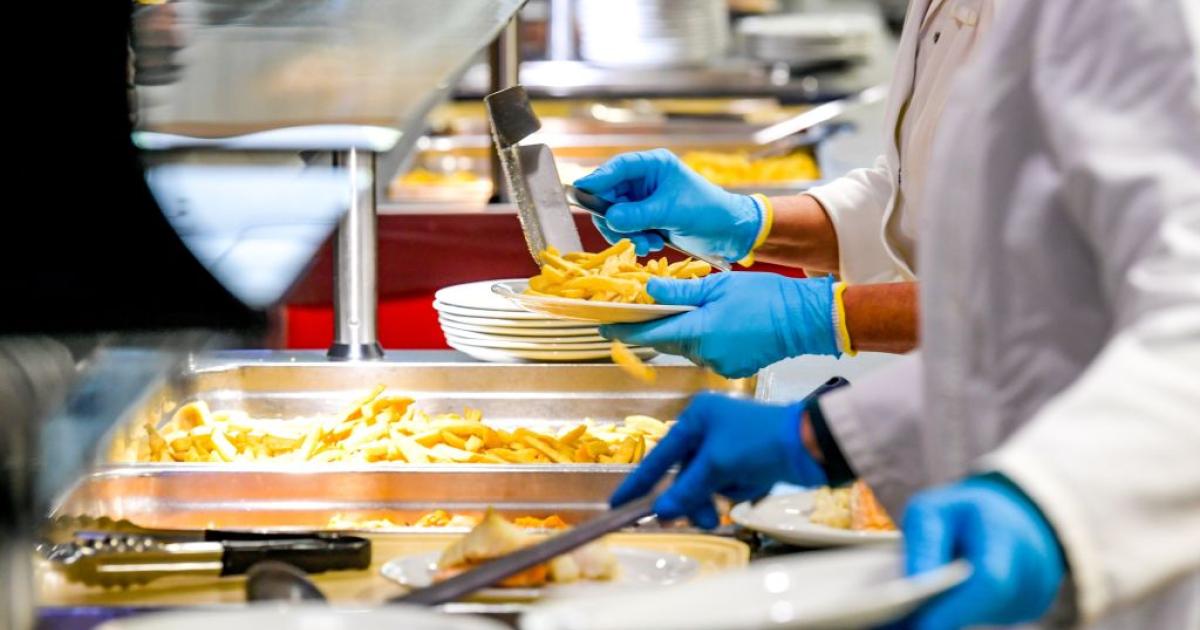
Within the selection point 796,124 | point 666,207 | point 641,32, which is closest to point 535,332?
point 666,207

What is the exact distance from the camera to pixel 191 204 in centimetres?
153

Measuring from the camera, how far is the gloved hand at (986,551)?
105cm

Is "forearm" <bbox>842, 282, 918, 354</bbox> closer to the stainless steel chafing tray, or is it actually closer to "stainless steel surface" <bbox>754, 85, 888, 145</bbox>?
the stainless steel chafing tray

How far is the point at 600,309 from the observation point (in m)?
1.94

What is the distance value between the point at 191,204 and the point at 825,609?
2.70 ft

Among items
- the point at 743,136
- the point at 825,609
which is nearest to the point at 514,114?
the point at 825,609

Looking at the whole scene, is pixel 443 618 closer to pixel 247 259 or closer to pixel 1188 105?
pixel 247 259

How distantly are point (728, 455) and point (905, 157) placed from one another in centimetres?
110

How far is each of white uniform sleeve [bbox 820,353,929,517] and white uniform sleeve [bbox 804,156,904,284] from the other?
47.6 inches

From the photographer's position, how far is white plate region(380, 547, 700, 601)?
56.0 inches

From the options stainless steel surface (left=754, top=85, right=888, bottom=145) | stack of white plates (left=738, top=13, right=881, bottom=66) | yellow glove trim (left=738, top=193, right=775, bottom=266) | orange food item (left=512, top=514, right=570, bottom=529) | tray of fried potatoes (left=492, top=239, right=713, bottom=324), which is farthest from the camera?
stack of white plates (left=738, top=13, right=881, bottom=66)

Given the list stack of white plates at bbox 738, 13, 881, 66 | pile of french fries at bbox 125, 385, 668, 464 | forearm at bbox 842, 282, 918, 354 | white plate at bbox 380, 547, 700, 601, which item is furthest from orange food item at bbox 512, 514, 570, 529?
stack of white plates at bbox 738, 13, 881, 66

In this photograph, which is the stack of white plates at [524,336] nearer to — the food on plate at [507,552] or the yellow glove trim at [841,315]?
the yellow glove trim at [841,315]

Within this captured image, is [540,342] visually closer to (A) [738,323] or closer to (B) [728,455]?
(A) [738,323]
